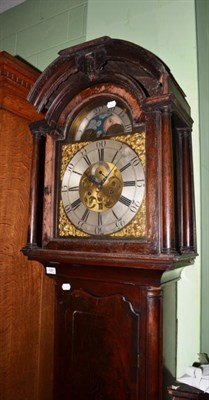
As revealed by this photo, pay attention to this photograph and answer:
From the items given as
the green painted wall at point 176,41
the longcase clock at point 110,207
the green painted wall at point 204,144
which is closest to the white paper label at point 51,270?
the longcase clock at point 110,207

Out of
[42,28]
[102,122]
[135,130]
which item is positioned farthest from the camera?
[42,28]

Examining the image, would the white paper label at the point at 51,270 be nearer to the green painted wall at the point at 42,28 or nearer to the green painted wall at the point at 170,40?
the green painted wall at the point at 170,40

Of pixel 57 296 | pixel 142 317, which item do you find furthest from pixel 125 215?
pixel 57 296

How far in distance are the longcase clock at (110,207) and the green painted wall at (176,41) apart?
6.0 inches

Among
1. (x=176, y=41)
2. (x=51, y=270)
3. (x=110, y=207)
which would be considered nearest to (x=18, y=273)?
(x=51, y=270)

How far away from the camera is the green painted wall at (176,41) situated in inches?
49.6

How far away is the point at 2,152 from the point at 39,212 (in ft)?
0.90

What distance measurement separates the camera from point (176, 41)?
141cm

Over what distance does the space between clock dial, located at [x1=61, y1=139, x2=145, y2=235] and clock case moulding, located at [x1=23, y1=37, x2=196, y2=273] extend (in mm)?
44

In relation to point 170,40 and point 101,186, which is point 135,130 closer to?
point 101,186

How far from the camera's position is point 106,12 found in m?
1.65

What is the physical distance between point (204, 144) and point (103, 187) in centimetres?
52

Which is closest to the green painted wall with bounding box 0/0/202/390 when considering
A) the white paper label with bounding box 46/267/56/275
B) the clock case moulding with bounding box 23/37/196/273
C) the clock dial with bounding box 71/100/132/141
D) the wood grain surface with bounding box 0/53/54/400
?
the clock case moulding with bounding box 23/37/196/273

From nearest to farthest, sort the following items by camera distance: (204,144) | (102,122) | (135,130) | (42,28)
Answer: (135,130) → (102,122) → (204,144) → (42,28)
